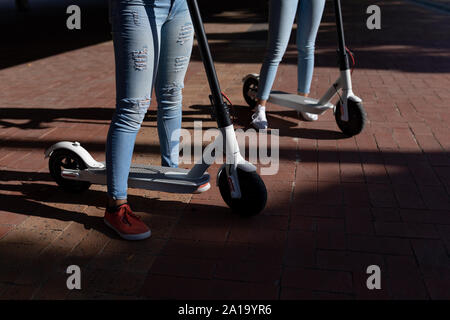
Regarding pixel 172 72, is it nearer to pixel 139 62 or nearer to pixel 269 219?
pixel 139 62

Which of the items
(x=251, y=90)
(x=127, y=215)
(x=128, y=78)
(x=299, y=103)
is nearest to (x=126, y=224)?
(x=127, y=215)

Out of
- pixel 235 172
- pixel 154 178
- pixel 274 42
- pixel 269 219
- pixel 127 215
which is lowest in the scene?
pixel 269 219

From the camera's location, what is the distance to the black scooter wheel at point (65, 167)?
117 inches

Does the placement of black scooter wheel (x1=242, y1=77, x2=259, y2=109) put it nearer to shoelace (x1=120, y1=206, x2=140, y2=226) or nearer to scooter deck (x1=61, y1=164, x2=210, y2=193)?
scooter deck (x1=61, y1=164, x2=210, y2=193)

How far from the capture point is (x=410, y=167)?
3.29 m

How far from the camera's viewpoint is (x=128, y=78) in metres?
2.29

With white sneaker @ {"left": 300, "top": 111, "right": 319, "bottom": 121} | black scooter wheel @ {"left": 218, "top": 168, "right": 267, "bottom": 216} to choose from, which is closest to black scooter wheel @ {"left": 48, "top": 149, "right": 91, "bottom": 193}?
black scooter wheel @ {"left": 218, "top": 168, "right": 267, "bottom": 216}

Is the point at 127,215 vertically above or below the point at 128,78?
below

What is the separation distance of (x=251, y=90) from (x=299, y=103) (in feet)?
2.23

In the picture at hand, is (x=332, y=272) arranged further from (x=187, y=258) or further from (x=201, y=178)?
(x=201, y=178)

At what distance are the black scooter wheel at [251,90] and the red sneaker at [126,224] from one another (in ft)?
→ 8.25

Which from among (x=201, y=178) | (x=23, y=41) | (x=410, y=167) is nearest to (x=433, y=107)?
(x=410, y=167)

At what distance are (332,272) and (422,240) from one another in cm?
59
